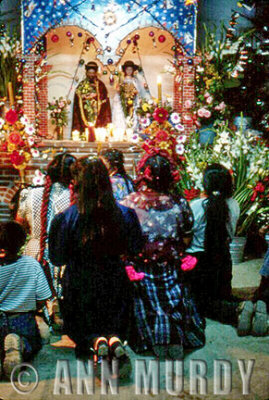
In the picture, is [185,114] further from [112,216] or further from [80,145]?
[112,216]

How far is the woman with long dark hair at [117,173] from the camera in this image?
14.9 ft

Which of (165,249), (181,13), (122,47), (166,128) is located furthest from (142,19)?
(165,249)

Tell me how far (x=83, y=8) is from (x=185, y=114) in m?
3.51

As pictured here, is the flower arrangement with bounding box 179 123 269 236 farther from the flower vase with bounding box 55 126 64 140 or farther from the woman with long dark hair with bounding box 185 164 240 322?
the flower vase with bounding box 55 126 64 140

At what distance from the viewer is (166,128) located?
6.87 m

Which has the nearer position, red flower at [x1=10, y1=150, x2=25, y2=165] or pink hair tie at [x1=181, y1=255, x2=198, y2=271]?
pink hair tie at [x1=181, y1=255, x2=198, y2=271]

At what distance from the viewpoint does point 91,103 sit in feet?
37.4

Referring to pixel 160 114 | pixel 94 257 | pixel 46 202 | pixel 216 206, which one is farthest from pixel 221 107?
pixel 94 257

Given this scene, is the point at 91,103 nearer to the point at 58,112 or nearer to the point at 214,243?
the point at 58,112

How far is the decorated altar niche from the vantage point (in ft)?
Answer: 31.7

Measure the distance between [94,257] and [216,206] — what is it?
55.8 inches

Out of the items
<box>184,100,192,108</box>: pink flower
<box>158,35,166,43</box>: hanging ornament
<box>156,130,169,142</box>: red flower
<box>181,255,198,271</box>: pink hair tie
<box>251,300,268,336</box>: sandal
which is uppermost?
<box>158,35,166,43</box>: hanging ornament

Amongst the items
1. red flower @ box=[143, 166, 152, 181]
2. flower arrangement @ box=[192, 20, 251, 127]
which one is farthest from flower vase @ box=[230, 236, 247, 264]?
flower arrangement @ box=[192, 20, 251, 127]

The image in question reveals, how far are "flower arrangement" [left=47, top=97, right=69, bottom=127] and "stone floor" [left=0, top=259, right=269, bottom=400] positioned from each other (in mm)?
8117
